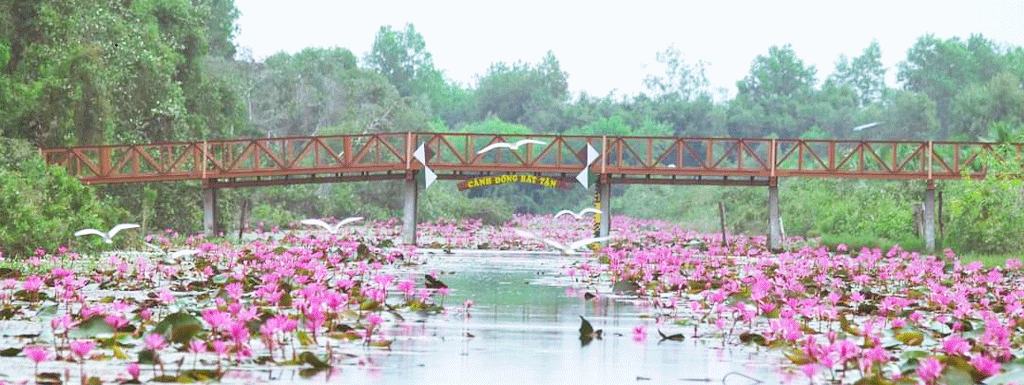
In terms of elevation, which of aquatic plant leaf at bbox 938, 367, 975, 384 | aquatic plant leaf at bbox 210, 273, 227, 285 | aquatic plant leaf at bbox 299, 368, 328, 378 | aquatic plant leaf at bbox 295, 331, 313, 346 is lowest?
aquatic plant leaf at bbox 299, 368, 328, 378

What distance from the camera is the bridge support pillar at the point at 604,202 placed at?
49844 millimetres

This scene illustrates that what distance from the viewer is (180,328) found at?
1085 cm

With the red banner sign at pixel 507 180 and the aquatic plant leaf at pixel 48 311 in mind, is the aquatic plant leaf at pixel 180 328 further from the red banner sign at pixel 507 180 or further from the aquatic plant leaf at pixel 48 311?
the red banner sign at pixel 507 180

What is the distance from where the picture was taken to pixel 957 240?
41438 mm

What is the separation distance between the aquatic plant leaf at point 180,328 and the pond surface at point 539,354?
1025 mm

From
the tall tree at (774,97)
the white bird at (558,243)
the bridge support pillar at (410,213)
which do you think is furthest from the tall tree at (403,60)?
the white bird at (558,243)

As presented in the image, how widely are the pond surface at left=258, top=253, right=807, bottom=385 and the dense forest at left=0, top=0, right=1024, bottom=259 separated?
45.4 feet

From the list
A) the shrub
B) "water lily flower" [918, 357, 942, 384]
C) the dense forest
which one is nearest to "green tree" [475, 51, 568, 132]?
the dense forest

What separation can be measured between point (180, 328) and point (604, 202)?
40.1 metres

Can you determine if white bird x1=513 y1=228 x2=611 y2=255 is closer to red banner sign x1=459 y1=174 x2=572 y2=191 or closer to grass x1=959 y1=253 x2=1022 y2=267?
grass x1=959 y1=253 x2=1022 y2=267

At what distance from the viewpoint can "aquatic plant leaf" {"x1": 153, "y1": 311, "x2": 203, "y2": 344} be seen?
1084cm

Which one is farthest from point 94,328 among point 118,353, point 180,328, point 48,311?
point 48,311

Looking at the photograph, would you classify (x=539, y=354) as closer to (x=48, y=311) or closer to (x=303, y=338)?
(x=303, y=338)

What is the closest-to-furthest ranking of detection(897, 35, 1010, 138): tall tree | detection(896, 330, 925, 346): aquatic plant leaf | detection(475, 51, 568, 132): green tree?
detection(896, 330, 925, 346): aquatic plant leaf, detection(475, 51, 568, 132): green tree, detection(897, 35, 1010, 138): tall tree
